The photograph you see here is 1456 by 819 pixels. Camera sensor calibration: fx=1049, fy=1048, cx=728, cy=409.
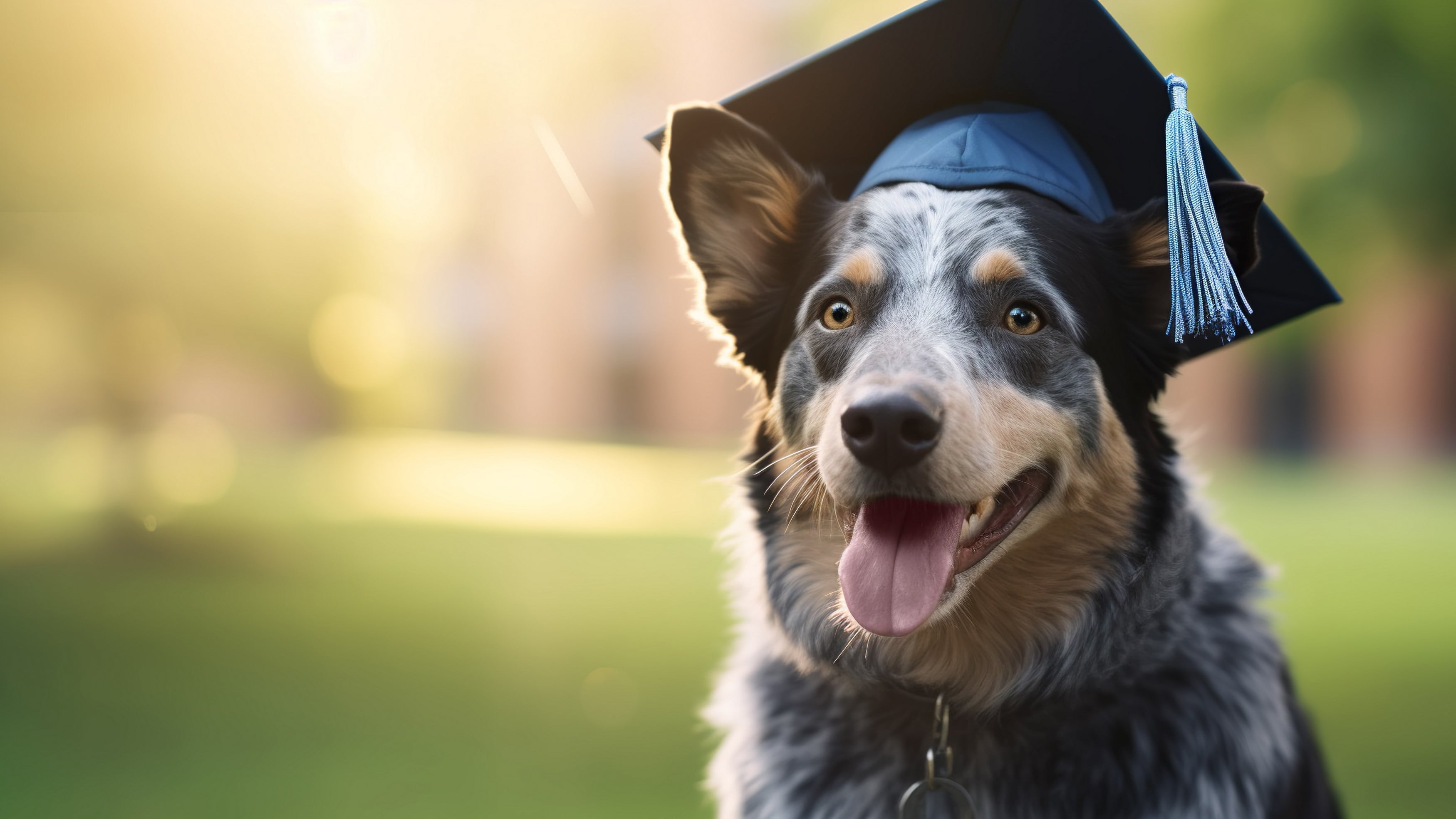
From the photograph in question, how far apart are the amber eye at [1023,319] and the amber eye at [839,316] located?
1.30 feet

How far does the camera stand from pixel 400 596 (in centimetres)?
1016

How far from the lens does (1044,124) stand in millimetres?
2885

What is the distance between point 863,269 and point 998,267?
34cm

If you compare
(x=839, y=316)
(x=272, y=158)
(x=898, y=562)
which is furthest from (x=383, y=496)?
(x=898, y=562)

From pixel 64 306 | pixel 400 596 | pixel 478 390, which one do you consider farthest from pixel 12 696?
pixel 478 390

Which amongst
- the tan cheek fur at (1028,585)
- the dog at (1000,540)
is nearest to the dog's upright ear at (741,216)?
the dog at (1000,540)

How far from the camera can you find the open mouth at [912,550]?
2432 millimetres

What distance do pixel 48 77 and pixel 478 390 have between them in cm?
2657

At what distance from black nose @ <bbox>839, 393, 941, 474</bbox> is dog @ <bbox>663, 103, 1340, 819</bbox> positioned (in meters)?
0.08

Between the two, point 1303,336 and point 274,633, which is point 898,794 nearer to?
point 274,633

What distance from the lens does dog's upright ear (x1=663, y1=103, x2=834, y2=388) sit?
2844 mm

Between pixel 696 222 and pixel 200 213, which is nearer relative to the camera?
pixel 696 222

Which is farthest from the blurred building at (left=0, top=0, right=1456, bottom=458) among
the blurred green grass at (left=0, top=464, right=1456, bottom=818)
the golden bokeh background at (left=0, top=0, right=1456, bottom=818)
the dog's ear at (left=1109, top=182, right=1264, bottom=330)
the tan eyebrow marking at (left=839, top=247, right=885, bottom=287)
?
the blurred green grass at (left=0, top=464, right=1456, bottom=818)

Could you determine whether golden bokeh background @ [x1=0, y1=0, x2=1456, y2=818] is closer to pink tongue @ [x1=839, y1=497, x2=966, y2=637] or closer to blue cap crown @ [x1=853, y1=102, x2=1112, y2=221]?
pink tongue @ [x1=839, y1=497, x2=966, y2=637]
